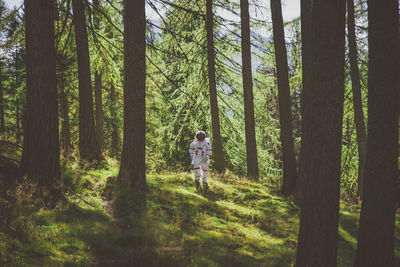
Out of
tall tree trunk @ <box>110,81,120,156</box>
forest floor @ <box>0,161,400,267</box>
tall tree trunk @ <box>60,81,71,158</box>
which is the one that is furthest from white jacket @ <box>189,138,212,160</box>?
tall tree trunk @ <box>110,81,120,156</box>

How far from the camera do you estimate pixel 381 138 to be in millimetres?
5012

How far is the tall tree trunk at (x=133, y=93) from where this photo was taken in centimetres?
799

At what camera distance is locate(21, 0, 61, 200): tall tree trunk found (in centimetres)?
606

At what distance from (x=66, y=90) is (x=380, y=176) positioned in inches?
452

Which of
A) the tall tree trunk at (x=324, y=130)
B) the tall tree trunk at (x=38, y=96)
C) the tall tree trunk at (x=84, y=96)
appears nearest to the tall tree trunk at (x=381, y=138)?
the tall tree trunk at (x=324, y=130)

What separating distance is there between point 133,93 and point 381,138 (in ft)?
19.4

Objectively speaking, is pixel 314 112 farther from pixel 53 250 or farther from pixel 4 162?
pixel 4 162

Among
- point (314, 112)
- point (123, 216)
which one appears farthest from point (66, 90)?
point (314, 112)

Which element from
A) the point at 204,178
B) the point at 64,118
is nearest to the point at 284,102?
the point at 204,178

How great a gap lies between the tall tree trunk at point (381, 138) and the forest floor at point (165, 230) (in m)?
1.20

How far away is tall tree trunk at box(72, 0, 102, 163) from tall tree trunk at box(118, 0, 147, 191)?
8.16 feet

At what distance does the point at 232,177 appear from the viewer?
12359mm

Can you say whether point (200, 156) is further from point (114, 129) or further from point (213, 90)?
point (114, 129)

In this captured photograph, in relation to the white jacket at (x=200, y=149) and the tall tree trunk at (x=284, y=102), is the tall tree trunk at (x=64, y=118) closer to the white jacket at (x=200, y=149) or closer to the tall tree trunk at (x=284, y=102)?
the white jacket at (x=200, y=149)
